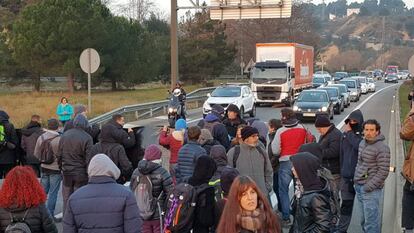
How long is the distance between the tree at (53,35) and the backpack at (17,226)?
1405 inches

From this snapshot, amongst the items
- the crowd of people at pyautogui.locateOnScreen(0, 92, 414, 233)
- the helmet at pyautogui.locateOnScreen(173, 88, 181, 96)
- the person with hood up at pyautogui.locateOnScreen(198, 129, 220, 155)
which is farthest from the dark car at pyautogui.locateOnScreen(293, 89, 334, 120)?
the person with hood up at pyautogui.locateOnScreen(198, 129, 220, 155)

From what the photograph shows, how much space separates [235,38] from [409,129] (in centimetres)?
7186

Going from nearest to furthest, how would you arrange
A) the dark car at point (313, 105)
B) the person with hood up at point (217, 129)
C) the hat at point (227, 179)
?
the hat at point (227, 179)
the person with hood up at point (217, 129)
the dark car at point (313, 105)

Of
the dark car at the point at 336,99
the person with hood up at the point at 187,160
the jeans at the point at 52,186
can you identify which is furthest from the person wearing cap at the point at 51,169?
the dark car at the point at 336,99

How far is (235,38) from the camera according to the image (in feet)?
256

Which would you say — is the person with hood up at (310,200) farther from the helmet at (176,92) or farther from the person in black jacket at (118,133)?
the helmet at (176,92)

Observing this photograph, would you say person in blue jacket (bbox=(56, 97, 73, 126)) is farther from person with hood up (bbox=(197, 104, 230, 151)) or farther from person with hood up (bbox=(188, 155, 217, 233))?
person with hood up (bbox=(188, 155, 217, 233))

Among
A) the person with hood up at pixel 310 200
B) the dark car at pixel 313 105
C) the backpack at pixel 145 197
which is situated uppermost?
the person with hood up at pixel 310 200

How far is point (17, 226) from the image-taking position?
4.78 metres

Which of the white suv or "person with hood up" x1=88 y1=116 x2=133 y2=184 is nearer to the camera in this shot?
"person with hood up" x1=88 y1=116 x2=133 y2=184

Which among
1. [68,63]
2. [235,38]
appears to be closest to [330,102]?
[68,63]

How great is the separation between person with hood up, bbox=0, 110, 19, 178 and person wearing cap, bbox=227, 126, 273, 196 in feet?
14.4

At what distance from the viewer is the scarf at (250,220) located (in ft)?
13.5

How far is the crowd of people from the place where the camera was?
4805 millimetres
